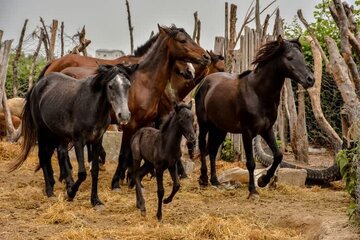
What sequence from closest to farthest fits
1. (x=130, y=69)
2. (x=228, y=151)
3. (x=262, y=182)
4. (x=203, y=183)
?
1. (x=130, y=69)
2. (x=262, y=182)
3. (x=203, y=183)
4. (x=228, y=151)

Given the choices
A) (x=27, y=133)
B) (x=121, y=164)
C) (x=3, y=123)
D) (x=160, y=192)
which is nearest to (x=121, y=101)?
(x=160, y=192)

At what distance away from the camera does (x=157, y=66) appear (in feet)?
31.3

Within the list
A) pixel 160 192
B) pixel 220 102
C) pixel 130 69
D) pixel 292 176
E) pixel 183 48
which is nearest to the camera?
pixel 160 192

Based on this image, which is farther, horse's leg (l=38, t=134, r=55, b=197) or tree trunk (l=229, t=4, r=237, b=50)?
tree trunk (l=229, t=4, r=237, b=50)

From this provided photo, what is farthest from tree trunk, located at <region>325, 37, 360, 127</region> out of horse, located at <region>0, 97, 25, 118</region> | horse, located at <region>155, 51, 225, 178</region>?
horse, located at <region>0, 97, 25, 118</region>

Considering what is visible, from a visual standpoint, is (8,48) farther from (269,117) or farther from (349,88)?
(349,88)

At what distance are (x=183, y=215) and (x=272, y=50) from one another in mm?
2827

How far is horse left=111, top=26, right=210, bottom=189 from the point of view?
9.13 metres

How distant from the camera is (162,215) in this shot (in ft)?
22.9

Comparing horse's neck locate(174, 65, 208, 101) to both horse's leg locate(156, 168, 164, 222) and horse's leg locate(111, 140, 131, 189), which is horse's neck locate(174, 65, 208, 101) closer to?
horse's leg locate(111, 140, 131, 189)

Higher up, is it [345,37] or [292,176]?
[345,37]

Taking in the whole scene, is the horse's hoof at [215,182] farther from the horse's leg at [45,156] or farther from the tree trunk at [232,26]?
the tree trunk at [232,26]

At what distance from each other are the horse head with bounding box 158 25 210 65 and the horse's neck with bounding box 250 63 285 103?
1.02 m

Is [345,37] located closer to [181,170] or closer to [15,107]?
[181,170]
